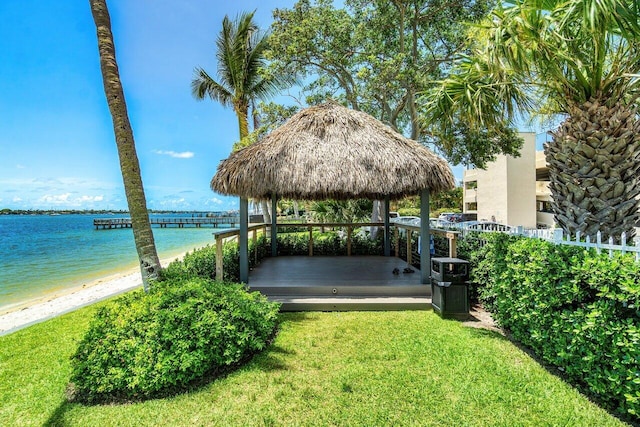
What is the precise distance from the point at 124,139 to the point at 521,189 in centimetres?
2728

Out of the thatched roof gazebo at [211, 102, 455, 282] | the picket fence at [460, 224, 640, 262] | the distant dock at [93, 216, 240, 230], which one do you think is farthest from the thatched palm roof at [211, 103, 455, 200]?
the distant dock at [93, 216, 240, 230]

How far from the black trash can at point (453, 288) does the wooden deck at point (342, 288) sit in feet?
1.71

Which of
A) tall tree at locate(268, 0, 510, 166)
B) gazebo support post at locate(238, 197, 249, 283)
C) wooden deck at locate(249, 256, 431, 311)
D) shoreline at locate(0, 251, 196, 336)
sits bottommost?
→ shoreline at locate(0, 251, 196, 336)

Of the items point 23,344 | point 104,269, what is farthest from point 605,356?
point 104,269

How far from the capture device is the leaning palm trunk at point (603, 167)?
371 centimetres

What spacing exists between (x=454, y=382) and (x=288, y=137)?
16.0ft

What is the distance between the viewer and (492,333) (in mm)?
4652

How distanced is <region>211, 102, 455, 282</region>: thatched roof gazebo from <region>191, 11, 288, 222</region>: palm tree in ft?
23.6

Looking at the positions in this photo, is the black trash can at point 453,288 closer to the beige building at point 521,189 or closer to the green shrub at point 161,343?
the green shrub at point 161,343

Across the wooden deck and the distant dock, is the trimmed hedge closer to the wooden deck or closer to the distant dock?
the wooden deck

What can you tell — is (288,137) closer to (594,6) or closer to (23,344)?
(594,6)

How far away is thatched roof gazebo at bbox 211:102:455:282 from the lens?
6090 mm

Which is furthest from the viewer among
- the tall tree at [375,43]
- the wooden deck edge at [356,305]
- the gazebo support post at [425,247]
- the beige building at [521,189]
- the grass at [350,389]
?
the beige building at [521,189]

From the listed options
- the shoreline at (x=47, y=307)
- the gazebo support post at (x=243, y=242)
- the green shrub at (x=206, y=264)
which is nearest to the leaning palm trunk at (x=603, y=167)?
the gazebo support post at (x=243, y=242)
